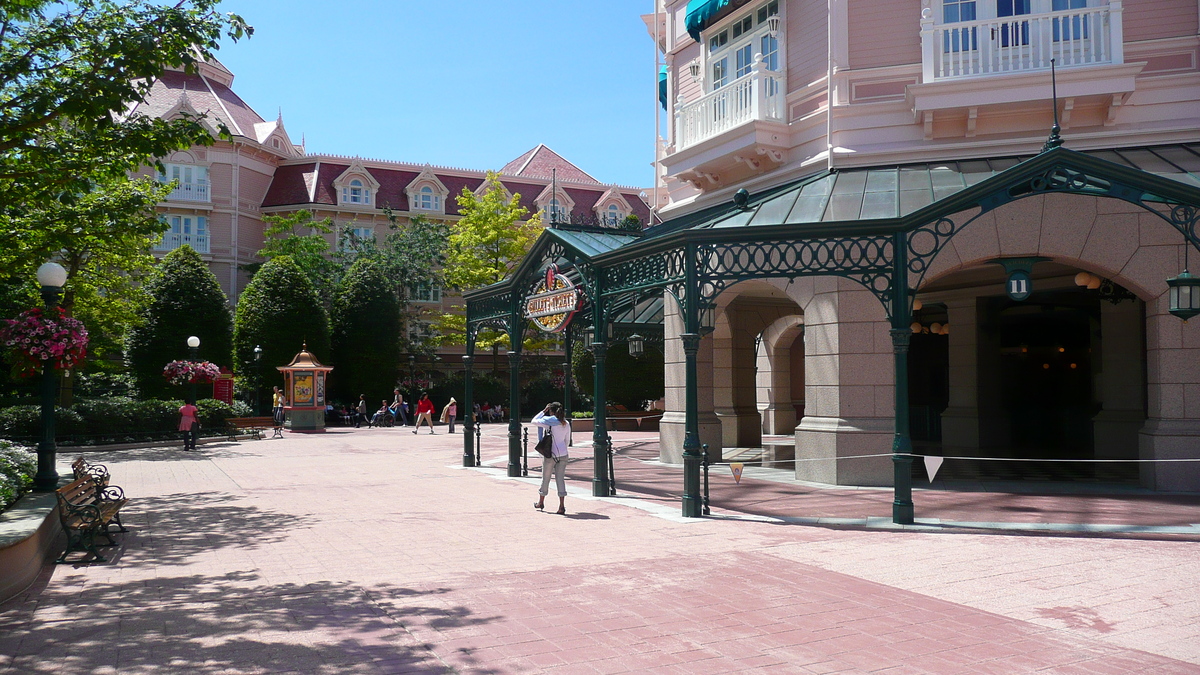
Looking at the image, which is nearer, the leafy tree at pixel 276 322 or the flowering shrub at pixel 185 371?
the flowering shrub at pixel 185 371

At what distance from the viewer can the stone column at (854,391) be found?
46.4 feet

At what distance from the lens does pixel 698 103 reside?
18.8 metres

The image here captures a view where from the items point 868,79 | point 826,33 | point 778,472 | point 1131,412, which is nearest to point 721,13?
point 826,33

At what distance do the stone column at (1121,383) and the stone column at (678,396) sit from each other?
24.8 ft

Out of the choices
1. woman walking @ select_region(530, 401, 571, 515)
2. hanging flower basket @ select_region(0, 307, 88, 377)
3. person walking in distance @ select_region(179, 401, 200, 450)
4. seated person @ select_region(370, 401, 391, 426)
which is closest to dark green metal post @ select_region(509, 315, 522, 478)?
woman walking @ select_region(530, 401, 571, 515)

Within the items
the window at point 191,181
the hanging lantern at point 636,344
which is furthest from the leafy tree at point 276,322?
the hanging lantern at point 636,344

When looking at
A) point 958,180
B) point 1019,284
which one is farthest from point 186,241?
point 1019,284

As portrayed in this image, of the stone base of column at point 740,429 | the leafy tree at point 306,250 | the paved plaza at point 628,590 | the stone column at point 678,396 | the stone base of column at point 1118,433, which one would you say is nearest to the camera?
the paved plaza at point 628,590

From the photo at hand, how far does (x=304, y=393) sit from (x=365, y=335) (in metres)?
8.25

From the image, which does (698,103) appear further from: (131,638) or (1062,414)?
(131,638)

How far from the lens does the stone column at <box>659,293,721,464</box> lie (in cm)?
1809

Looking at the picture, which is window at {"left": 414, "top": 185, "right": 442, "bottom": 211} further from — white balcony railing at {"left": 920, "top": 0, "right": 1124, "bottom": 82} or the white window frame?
white balcony railing at {"left": 920, "top": 0, "right": 1124, "bottom": 82}

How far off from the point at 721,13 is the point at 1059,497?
1228cm

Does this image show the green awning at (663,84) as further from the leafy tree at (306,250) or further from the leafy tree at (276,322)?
the leafy tree at (306,250)
